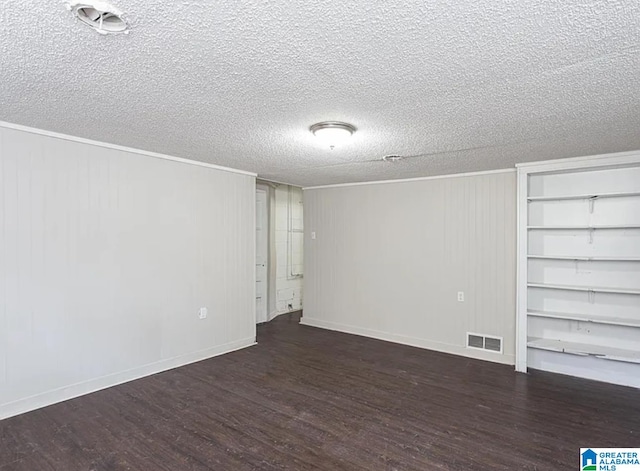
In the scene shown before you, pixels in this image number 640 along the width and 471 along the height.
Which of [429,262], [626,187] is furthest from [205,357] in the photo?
[626,187]

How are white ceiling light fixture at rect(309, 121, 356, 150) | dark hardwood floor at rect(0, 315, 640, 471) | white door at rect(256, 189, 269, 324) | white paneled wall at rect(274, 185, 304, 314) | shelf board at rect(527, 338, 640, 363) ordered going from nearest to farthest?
1. dark hardwood floor at rect(0, 315, 640, 471)
2. white ceiling light fixture at rect(309, 121, 356, 150)
3. shelf board at rect(527, 338, 640, 363)
4. white door at rect(256, 189, 269, 324)
5. white paneled wall at rect(274, 185, 304, 314)

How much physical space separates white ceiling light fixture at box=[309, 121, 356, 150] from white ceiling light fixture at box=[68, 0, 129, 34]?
1458mm

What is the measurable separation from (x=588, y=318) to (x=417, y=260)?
1.97 m

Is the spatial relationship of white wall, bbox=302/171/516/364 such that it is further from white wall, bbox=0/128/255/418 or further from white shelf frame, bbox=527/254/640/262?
white wall, bbox=0/128/255/418

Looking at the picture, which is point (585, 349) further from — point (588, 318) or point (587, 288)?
point (587, 288)

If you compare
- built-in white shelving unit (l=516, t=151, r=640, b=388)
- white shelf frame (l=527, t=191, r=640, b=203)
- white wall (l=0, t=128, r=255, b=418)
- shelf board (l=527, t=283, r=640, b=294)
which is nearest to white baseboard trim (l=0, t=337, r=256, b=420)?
white wall (l=0, t=128, r=255, b=418)

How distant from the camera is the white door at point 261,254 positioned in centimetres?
619

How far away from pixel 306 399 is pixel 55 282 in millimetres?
2414

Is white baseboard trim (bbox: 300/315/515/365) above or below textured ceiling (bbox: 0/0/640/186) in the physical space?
below

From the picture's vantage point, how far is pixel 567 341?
4031 millimetres

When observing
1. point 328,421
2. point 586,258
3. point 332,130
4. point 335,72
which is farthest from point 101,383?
point 586,258

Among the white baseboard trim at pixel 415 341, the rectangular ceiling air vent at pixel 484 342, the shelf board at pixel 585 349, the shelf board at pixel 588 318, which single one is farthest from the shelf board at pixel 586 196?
the white baseboard trim at pixel 415 341

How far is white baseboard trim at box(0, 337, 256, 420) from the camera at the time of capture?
2.93 metres

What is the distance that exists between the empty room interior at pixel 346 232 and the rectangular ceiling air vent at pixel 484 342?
2 centimetres
